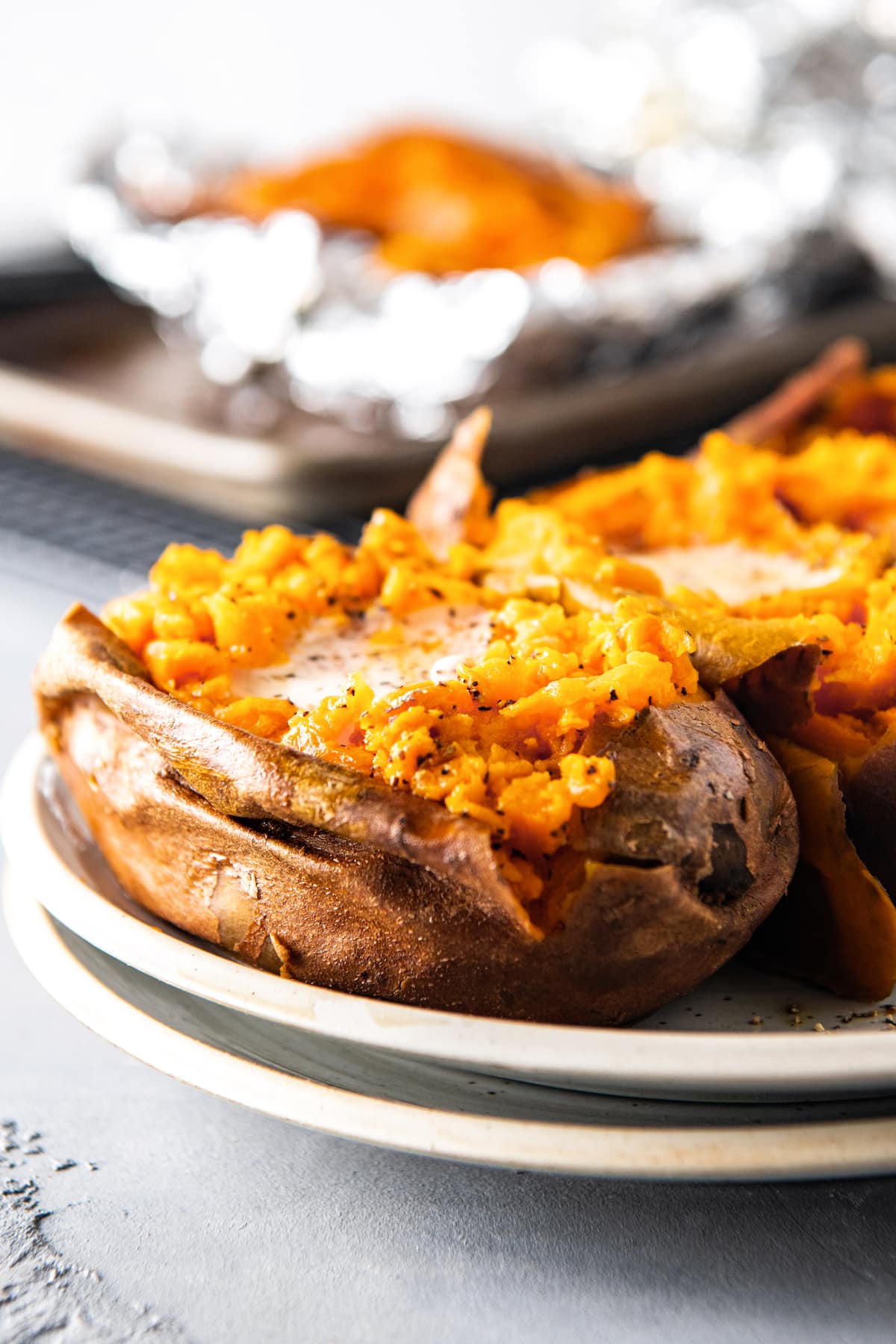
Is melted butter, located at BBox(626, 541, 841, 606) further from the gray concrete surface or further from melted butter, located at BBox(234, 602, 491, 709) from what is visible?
the gray concrete surface

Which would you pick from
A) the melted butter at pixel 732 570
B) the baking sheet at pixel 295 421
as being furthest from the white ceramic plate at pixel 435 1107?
the baking sheet at pixel 295 421

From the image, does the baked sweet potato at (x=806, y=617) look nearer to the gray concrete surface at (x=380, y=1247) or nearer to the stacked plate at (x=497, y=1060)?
the stacked plate at (x=497, y=1060)

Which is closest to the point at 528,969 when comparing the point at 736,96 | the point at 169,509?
the point at 169,509

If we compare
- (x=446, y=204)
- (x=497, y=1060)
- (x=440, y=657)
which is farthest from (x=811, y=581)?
(x=446, y=204)

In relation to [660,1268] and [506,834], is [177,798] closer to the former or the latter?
[506,834]

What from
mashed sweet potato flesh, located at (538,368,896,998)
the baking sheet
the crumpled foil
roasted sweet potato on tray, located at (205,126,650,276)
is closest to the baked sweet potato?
mashed sweet potato flesh, located at (538,368,896,998)
